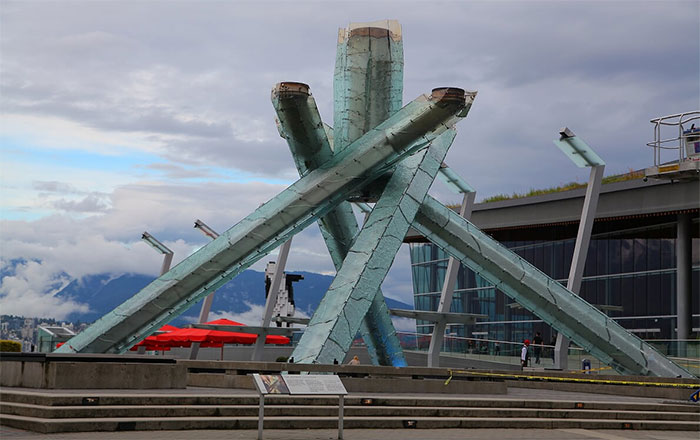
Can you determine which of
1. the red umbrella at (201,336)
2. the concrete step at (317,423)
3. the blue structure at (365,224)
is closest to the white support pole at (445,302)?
the blue structure at (365,224)

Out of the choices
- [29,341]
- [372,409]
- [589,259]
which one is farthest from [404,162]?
[589,259]

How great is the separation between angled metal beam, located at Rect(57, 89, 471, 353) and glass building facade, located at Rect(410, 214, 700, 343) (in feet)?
51.2

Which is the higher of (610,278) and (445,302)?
(610,278)

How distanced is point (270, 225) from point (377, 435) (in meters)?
7.76

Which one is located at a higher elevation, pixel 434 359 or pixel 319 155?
pixel 319 155

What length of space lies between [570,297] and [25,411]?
13.2 meters

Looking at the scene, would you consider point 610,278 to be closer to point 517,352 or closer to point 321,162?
point 517,352

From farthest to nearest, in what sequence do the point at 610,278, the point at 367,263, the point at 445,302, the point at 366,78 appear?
the point at 610,278, the point at 445,302, the point at 366,78, the point at 367,263

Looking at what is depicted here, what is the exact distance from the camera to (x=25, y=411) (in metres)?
12.4

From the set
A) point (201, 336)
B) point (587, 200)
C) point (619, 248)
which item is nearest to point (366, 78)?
point (587, 200)

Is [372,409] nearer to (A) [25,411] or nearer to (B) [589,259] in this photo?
(A) [25,411]

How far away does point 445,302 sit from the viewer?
87.0 ft

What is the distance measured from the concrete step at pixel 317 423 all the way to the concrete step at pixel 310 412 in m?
0.17

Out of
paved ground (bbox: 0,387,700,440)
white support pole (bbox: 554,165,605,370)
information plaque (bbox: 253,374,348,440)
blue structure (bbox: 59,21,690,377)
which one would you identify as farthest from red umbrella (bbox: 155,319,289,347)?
information plaque (bbox: 253,374,348,440)
